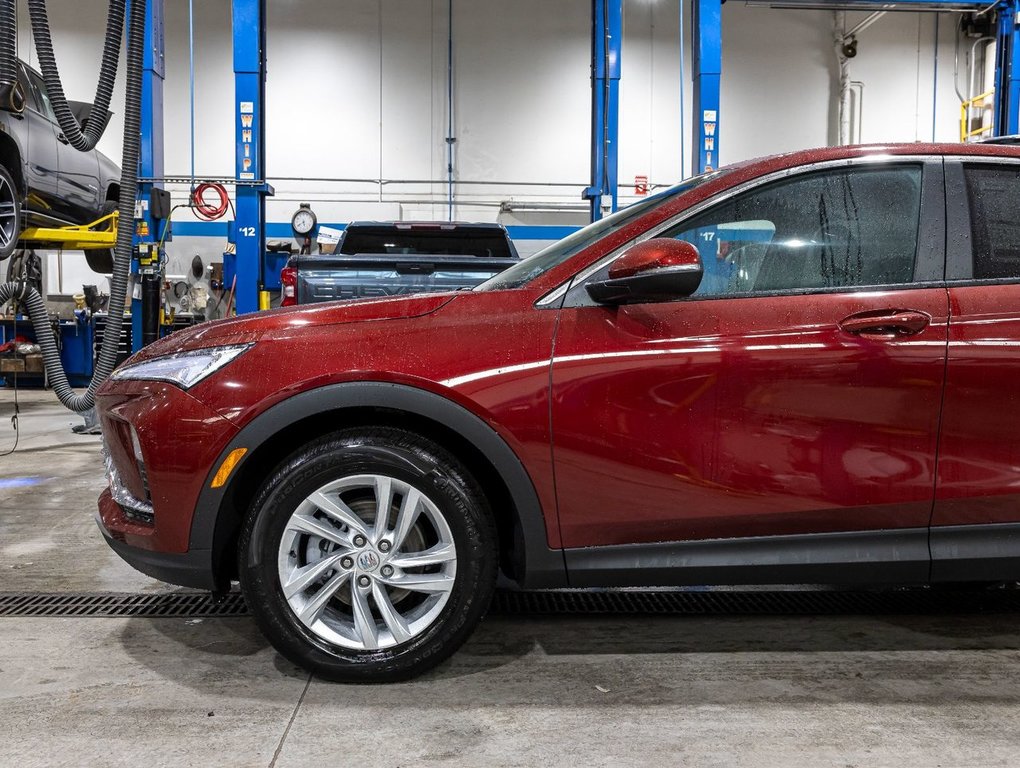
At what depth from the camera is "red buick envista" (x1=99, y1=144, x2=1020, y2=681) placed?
218 cm

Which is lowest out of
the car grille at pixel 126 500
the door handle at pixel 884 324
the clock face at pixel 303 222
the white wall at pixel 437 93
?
the car grille at pixel 126 500

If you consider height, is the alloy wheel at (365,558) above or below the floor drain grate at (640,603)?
above

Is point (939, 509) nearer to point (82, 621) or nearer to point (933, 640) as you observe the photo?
point (933, 640)

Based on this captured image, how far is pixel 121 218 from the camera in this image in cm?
545

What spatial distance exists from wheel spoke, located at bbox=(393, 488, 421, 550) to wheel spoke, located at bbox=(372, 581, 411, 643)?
0.16 metres

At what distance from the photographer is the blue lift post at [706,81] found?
24.2ft

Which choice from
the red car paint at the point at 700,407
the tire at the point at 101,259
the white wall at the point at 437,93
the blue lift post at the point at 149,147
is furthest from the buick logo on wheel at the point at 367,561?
the white wall at the point at 437,93

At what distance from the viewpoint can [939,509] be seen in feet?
7.32

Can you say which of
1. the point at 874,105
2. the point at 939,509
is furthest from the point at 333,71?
the point at 939,509

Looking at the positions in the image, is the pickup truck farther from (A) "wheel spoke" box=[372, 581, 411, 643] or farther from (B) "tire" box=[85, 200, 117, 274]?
(B) "tire" box=[85, 200, 117, 274]

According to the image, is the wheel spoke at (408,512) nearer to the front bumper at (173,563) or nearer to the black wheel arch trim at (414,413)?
the black wheel arch trim at (414,413)

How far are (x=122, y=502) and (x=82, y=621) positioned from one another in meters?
0.76

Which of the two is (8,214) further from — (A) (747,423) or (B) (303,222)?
(A) (747,423)

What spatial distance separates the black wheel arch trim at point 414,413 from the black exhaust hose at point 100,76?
3268 mm
